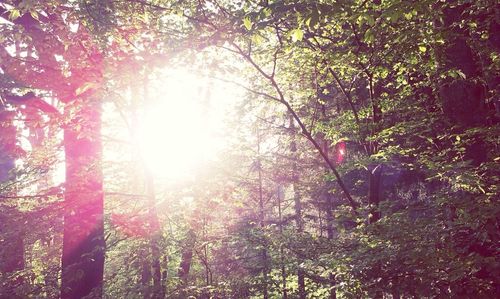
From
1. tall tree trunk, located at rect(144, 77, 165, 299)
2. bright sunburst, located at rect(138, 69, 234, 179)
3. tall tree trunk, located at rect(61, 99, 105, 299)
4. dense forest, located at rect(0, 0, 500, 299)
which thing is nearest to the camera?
dense forest, located at rect(0, 0, 500, 299)

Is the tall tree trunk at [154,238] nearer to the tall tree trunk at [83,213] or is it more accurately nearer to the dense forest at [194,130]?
the dense forest at [194,130]

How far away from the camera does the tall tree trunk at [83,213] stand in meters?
6.06

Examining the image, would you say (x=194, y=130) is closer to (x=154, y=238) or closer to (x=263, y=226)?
(x=154, y=238)

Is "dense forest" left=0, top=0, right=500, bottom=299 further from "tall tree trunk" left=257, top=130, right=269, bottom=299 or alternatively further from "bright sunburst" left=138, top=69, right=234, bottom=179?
"tall tree trunk" left=257, top=130, right=269, bottom=299

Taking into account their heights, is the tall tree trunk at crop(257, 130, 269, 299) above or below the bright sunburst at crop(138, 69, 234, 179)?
below

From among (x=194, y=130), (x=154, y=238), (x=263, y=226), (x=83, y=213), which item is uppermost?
(x=194, y=130)

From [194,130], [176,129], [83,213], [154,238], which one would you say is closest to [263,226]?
[194,130]

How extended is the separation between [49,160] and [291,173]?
45.2 ft

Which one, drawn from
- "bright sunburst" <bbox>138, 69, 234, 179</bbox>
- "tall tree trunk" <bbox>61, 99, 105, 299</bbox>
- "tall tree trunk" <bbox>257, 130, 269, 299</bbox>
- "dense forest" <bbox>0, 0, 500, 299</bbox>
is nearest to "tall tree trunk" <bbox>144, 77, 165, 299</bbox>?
"dense forest" <bbox>0, 0, 500, 299</bbox>

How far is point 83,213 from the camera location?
6.20 meters

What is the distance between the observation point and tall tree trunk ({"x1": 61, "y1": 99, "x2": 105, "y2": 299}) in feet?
19.9

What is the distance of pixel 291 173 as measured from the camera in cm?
1933

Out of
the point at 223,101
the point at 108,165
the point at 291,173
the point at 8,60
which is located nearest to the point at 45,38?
the point at 8,60

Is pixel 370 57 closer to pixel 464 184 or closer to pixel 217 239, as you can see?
pixel 464 184
